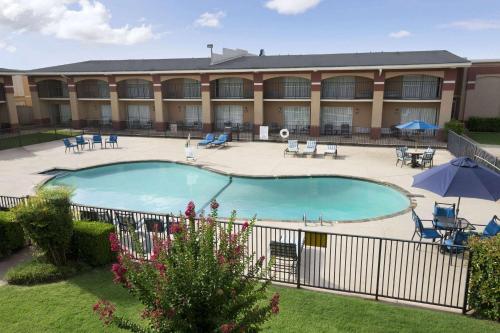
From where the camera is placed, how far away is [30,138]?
30203 millimetres

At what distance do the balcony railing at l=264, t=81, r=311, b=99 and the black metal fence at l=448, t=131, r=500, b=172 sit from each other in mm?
11511

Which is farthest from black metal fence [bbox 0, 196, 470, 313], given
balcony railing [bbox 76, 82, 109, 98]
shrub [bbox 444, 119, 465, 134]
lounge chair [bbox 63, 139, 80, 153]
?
balcony railing [bbox 76, 82, 109, 98]

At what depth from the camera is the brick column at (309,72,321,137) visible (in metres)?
28.1

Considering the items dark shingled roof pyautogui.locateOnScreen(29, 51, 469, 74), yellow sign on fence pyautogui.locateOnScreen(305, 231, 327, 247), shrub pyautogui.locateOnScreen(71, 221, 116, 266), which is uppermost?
dark shingled roof pyautogui.locateOnScreen(29, 51, 469, 74)

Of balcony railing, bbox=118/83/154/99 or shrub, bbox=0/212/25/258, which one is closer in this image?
shrub, bbox=0/212/25/258

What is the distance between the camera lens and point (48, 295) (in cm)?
769

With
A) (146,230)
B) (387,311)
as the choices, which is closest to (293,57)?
(146,230)

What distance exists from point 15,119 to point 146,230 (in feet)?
93.6

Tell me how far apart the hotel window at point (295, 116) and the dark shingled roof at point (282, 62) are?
12.5ft

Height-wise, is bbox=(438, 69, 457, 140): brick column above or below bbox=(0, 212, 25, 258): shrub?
above

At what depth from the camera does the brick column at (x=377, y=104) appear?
26697 mm

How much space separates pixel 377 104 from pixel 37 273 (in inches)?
956

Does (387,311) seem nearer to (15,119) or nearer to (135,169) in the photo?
(135,169)

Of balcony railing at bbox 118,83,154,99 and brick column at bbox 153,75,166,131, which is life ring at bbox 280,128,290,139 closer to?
brick column at bbox 153,75,166,131
